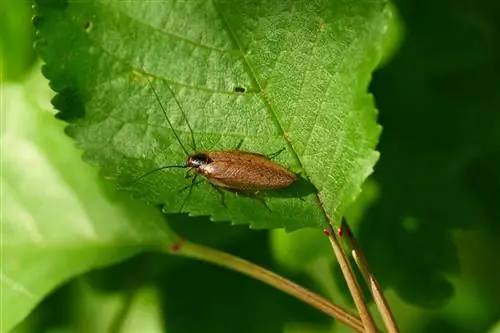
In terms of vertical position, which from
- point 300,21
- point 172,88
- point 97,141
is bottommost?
point 97,141

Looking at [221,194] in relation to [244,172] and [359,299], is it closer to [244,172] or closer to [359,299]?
[244,172]

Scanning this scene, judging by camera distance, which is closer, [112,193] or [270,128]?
[270,128]

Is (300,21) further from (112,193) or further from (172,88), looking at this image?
(112,193)

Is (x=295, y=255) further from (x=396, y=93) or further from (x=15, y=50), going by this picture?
(x=15, y=50)

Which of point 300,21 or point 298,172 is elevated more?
point 300,21

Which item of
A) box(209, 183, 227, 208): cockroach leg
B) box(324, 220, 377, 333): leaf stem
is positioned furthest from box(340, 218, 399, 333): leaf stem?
box(209, 183, 227, 208): cockroach leg

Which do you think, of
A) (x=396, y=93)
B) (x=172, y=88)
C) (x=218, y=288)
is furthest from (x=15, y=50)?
(x=396, y=93)

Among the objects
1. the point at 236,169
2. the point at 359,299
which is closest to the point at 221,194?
the point at 236,169
